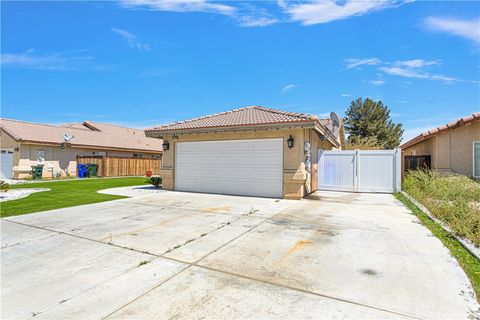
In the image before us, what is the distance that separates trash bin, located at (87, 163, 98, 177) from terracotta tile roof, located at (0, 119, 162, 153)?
70.7 inches

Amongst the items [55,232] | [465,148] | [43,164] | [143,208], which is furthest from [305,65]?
[43,164]

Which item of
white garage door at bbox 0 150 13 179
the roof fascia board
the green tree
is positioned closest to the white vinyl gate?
the roof fascia board

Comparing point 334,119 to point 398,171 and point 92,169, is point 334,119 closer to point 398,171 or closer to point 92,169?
point 398,171

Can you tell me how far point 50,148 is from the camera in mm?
22797

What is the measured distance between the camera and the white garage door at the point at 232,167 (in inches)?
446

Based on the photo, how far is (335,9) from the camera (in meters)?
9.35

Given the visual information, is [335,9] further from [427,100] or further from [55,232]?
[427,100]

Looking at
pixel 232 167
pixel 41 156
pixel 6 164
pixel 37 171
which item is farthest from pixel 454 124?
pixel 6 164

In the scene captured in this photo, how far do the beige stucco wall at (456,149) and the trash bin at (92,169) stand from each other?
2740 cm

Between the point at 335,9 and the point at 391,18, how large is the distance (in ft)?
7.72

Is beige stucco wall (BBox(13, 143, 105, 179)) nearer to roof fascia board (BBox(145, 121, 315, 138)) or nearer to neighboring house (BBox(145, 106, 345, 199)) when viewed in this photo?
roof fascia board (BBox(145, 121, 315, 138))

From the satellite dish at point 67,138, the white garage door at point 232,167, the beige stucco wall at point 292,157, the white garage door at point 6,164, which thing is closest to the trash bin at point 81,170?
the satellite dish at point 67,138

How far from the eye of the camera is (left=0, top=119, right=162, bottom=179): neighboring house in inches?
834

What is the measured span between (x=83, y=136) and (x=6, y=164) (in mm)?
6612
